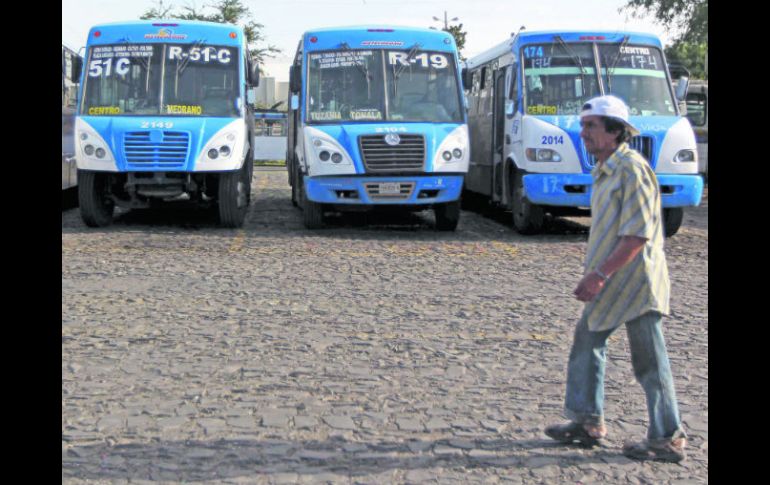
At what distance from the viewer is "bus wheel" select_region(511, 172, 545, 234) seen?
14734mm

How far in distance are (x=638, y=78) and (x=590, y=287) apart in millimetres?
10681

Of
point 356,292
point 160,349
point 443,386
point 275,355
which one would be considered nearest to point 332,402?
point 443,386

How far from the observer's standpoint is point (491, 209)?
20.4m

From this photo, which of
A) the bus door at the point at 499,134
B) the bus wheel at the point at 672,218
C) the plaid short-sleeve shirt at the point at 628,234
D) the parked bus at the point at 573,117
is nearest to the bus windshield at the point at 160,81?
the parked bus at the point at 573,117

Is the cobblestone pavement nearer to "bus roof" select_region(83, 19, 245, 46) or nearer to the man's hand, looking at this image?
the man's hand

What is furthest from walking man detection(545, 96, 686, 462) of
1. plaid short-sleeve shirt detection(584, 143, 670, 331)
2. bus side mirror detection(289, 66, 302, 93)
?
bus side mirror detection(289, 66, 302, 93)

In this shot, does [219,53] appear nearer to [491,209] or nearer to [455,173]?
[455,173]

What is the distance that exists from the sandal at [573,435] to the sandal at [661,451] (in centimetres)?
24

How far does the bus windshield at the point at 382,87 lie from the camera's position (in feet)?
48.8

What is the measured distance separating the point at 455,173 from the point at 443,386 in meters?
8.75

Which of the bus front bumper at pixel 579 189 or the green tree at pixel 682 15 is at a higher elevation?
the green tree at pixel 682 15

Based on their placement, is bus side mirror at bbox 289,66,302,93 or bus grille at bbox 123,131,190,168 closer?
bus grille at bbox 123,131,190,168

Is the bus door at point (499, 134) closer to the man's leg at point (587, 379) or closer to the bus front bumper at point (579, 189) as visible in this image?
the bus front bumper at point (579, 189)

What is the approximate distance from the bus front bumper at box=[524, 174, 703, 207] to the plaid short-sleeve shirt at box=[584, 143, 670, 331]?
932 cm
